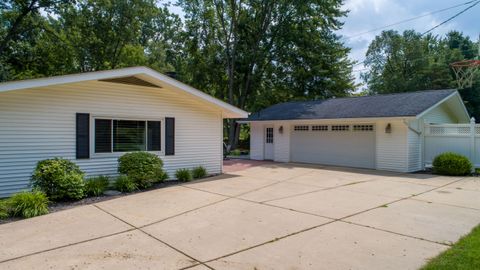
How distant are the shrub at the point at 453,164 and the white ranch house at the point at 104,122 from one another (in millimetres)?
7702

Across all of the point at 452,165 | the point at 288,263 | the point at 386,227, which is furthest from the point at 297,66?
the point at 288,263

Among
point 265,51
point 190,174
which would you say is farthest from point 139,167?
point 265,51

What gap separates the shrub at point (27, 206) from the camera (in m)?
6.14

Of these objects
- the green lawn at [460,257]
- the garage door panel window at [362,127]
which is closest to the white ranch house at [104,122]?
the garage door panel window at [362,127]

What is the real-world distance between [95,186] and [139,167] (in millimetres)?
1224

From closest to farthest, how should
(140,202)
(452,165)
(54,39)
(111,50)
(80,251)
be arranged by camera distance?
(80,251) → (140,202) → (452,165) → (54,39) → (111,50)

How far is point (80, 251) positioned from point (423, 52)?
3506 cm

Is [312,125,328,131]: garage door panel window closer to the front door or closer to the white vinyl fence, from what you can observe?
the front door

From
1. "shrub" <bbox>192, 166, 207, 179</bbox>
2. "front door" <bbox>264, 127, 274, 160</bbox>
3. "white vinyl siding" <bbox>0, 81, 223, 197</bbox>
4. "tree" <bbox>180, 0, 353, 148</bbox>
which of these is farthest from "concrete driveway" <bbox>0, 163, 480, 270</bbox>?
"tree" <bbox>180, 0, 353, 148</bbox>

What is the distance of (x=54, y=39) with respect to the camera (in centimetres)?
2111

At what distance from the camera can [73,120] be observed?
28.3ft

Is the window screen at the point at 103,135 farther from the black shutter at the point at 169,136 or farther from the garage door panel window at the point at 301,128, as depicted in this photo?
the garage door panel window at the point at 301,128

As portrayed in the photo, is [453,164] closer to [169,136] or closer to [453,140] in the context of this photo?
[453,140]

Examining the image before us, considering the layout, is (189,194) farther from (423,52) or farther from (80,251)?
(423,52)
